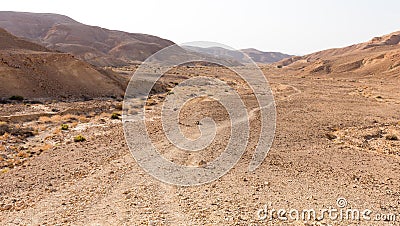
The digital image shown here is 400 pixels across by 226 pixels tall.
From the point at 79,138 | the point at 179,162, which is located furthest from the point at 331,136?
the point at 79,138

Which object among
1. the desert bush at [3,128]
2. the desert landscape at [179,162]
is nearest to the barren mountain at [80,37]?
the desert landscape at [179,162]

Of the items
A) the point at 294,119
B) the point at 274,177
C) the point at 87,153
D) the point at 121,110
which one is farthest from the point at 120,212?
the point at 121,110

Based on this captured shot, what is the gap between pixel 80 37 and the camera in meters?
125

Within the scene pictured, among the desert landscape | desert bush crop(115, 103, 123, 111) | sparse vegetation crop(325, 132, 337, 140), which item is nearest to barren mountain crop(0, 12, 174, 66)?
desert bush crop(115, 103, 123, 111)

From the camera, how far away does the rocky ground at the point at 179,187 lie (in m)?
7.87

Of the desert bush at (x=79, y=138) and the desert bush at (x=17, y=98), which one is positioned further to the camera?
the desert bush at (x=17, y=98)

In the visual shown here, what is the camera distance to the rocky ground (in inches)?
310

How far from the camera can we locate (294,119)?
71.7 feet

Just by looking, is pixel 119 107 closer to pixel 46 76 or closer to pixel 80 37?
pixel 46 76

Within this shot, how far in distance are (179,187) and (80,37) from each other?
417ft

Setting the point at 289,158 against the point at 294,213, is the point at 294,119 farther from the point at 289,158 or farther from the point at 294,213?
the point at 294,213

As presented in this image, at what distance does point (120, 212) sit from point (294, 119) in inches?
643

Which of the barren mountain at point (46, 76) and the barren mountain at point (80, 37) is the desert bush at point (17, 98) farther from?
the barren mountain at point (80, 37)

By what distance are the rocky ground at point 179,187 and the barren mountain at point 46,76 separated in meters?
9.23
